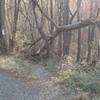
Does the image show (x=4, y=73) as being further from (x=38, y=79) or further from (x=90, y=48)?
(x=90, y=48)

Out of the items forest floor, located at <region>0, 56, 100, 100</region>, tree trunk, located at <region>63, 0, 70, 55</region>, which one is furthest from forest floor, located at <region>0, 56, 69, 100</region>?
tree trunk, located at <region>63, 0, 70, 55</region>

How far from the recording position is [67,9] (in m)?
16.9

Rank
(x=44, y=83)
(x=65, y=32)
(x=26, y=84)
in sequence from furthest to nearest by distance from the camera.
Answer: (x=65, y=32) → (x=44, y=83) → (x=26, y=84)

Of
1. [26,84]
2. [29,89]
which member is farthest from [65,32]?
[29,89]

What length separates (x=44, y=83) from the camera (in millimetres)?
9211

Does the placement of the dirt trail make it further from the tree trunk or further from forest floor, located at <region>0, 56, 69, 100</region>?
the tree trunk

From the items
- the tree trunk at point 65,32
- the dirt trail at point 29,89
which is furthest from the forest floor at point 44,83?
the tree trunk at point 65,32

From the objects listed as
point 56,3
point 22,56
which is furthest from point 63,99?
point 56,3

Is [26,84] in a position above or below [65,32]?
above

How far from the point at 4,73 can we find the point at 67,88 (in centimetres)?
271

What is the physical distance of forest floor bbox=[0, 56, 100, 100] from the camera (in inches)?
315

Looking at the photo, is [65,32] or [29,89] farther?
[65,32]

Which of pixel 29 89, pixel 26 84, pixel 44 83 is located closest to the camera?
pixel 29 89

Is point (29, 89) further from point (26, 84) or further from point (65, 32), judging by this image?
point (65, 32)
